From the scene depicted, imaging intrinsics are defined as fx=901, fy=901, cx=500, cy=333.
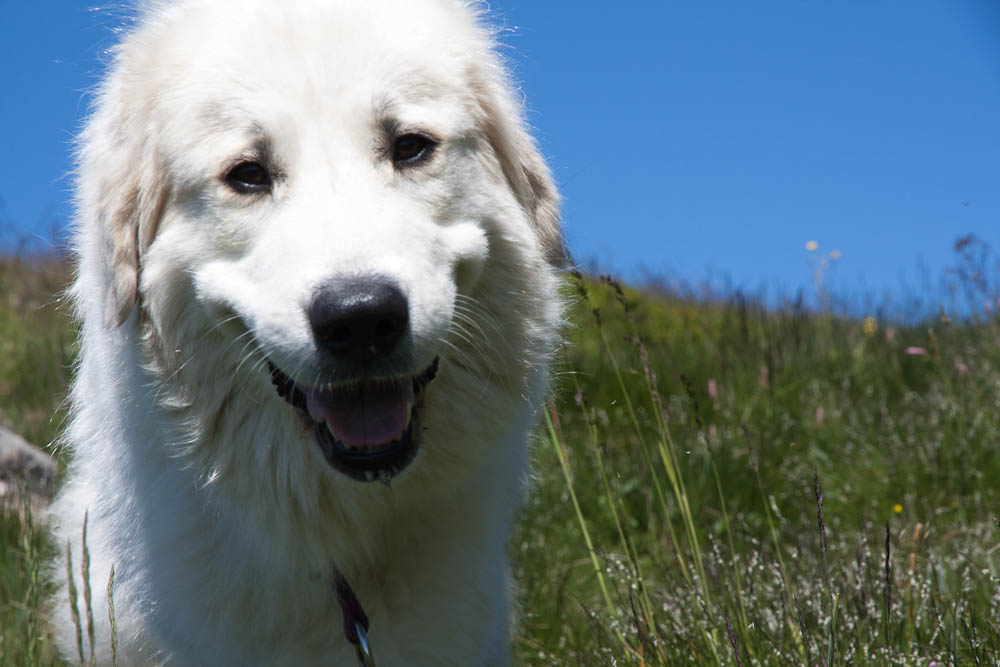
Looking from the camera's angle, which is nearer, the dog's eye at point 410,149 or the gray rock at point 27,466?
the dog's eye at point 410,149

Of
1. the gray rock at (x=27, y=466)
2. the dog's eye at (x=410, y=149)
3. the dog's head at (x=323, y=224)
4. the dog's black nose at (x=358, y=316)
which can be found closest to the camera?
the dog's black nose at (x=358, y=316)

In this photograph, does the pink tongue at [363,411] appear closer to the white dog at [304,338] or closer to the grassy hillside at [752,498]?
the white dog at [304,338]

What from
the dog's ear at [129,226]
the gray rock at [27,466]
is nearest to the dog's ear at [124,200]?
the dog's ear at [129,226]

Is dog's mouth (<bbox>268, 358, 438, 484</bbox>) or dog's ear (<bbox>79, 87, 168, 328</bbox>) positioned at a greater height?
dog's ear (<bbox>79, 87, 168, 328</bbox>)

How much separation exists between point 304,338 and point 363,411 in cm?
31

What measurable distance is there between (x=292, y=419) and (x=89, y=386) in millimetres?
888

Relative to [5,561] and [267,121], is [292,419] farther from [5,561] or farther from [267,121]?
[5,561]

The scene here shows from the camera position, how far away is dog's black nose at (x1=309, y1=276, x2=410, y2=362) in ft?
6.32

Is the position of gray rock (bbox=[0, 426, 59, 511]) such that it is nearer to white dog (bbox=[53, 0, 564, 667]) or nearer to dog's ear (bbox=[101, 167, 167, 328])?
white dog (bbox=[53, 0, 564, 667])

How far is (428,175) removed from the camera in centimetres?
235

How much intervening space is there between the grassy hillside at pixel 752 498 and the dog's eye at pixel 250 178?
3.12ft

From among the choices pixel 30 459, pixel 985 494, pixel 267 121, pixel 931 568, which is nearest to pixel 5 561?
pixel 30 459

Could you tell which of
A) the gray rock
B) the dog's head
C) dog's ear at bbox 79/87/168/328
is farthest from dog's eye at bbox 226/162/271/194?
the gray rock

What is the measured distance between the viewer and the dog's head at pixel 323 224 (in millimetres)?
2053
